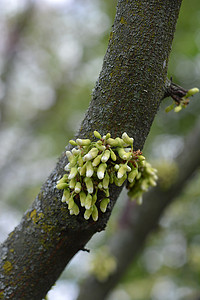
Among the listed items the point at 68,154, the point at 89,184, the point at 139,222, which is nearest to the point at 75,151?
the point at 68,154

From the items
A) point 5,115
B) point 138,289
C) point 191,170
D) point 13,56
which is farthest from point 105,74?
point 5,115

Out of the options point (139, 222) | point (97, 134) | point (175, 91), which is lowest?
point (97, 134)

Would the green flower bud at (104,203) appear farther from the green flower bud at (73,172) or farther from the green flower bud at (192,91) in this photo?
the green flower bud at (192,91)

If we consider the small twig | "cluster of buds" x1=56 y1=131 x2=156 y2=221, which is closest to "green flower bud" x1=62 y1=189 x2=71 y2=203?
"cluster of buds" x1=56 y1=131 x2=156 y2=221

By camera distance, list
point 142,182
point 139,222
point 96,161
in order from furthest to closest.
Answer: point 139,222 → point 142,182 → point 96,161

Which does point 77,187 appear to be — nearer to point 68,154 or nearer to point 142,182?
point 68,154

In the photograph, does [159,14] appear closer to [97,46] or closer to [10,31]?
[97,46]
